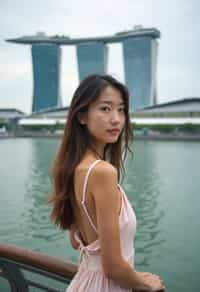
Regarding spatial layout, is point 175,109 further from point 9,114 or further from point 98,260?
point 98,260

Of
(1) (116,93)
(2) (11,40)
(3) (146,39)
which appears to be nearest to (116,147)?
(1) (116,93)

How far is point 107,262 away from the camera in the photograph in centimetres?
65

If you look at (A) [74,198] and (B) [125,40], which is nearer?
(A) [74,198]

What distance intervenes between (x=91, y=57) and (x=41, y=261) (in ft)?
141

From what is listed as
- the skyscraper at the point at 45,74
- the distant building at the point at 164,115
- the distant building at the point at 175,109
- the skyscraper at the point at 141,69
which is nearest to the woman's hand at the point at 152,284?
the distant building at the point at 164,115

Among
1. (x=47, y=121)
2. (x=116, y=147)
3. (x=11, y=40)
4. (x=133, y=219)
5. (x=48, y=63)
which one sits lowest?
(x=47, y=121)

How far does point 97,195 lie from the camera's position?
2.11 ft

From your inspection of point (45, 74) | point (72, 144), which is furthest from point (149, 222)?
point (45, 74)

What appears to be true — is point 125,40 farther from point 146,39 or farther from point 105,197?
point 105,197

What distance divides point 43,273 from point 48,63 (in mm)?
43312

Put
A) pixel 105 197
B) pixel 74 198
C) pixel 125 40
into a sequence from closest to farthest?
pixel 105 197, pixel 74 198, pixel 125 40

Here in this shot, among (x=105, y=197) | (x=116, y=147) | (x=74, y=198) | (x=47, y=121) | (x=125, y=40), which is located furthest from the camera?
(x=125, y=40)

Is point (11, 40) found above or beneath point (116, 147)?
above

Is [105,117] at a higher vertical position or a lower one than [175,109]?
higher
